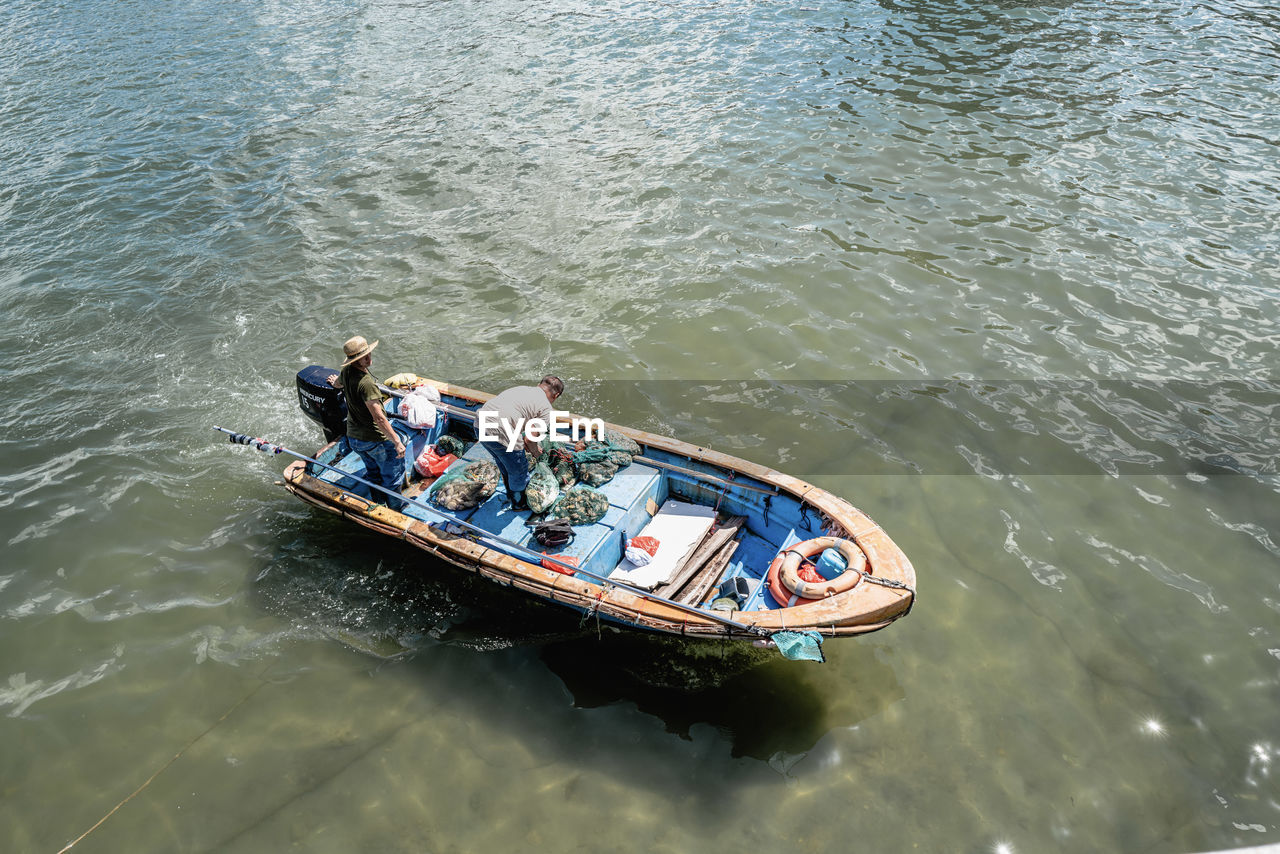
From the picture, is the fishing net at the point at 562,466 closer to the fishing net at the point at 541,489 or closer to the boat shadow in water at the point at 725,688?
the fishing net at the point at 541,489

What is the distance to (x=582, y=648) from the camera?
29.3ft

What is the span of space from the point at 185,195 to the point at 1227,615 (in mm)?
23519

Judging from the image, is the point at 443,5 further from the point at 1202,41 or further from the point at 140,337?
the point at 1202,41

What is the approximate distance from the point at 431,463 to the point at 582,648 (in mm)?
3669

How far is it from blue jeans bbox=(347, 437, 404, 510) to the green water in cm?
85

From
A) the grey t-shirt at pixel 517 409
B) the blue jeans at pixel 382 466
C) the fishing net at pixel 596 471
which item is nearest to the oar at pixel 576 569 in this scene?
the blue jeans at pixel 382 466

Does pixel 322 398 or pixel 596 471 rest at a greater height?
pixel 322 398

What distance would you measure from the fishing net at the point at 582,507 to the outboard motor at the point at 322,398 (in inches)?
131

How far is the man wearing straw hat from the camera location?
8859 millimetres

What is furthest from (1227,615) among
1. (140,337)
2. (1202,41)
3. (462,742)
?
(1202,41)

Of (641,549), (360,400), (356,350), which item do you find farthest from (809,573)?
(356,350)

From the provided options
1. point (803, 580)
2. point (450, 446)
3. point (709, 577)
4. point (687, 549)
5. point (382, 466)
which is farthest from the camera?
point (450, 446)

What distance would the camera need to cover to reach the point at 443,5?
31.7m

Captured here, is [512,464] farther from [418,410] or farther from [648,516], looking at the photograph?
[648,516]
